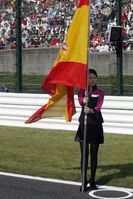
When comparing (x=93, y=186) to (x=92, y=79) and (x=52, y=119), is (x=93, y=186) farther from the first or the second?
(x=52, y=119)

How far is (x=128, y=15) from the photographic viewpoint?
516 inches

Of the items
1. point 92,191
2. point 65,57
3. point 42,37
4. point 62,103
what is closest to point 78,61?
point 65,57

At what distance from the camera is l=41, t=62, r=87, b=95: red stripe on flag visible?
7.50 meters

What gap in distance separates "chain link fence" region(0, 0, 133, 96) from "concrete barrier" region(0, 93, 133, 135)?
41 cm

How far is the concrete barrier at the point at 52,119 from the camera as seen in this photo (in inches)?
470

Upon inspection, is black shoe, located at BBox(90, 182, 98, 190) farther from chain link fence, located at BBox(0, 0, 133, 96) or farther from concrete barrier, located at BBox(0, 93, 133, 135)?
chain link fence, located at BBox(0, 0, 133, 96)

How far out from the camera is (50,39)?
14.0m

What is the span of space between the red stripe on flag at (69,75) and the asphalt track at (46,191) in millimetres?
1427

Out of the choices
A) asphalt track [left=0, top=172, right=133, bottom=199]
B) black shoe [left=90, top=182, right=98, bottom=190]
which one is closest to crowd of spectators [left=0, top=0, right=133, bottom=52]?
asphalt track [left=0, top=172, right=133, bottom=199]

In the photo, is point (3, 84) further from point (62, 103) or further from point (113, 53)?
point (62, 103)

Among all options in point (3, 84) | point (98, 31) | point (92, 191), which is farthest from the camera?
point (3, 84)

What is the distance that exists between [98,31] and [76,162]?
4.37m

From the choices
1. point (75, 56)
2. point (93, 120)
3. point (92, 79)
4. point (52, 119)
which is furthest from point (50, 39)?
point (93, 120)

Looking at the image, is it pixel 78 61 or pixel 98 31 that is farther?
pixel 98 31
